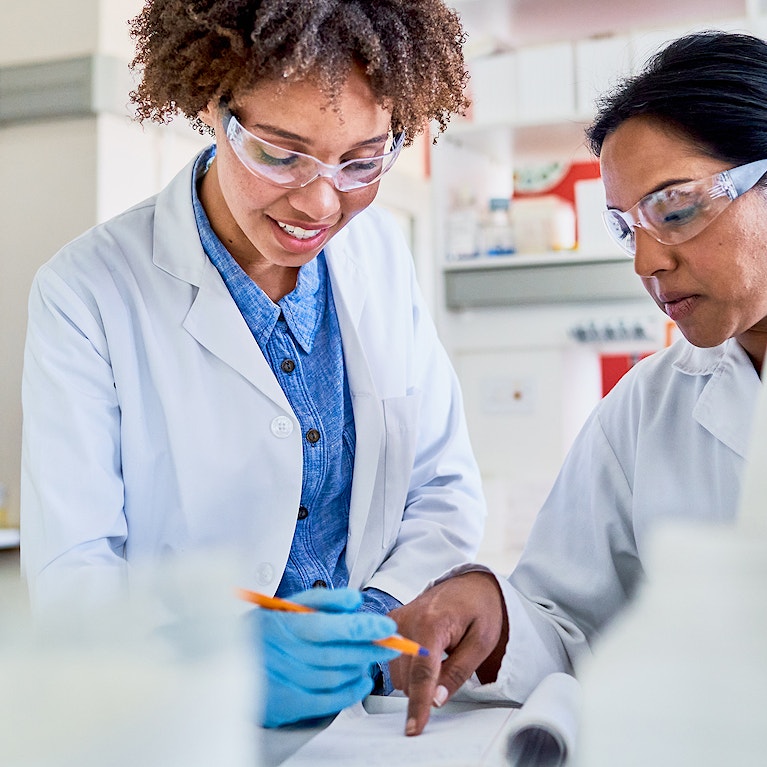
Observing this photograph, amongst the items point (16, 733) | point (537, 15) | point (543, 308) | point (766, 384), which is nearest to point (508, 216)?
→ point (543, 308)

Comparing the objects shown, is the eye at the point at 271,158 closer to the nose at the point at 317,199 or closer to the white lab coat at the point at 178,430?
the nose at the point at 317,199

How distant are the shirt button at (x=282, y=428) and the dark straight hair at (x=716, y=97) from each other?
2.08ft

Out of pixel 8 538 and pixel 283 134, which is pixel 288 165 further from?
pixel 8 538

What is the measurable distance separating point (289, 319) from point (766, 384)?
3.22 ft

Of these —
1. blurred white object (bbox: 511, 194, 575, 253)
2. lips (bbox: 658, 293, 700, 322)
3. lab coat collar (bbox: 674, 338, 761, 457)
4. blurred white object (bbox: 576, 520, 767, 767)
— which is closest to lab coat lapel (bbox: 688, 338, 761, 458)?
lab coat collar (bbox: 674, 338, 761, 457)

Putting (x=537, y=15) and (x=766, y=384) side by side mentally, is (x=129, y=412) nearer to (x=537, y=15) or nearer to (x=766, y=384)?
(x=766, y=384)

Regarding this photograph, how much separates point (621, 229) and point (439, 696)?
0.69 metres

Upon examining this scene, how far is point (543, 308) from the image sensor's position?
3336 mm

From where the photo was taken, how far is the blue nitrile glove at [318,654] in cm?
83

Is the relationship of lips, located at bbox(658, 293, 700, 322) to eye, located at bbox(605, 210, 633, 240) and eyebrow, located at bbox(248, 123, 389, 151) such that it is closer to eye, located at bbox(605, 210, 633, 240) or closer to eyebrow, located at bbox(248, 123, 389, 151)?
eye, located at bbox(605, 210, 633, 240)

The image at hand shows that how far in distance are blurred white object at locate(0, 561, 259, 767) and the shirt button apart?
89cm

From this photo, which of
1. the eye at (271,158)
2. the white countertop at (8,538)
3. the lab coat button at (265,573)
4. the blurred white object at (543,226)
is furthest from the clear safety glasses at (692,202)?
the white countertop at (8,538)

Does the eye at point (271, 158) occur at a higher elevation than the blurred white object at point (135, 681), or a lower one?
higher

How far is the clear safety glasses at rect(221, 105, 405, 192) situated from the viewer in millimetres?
1237
